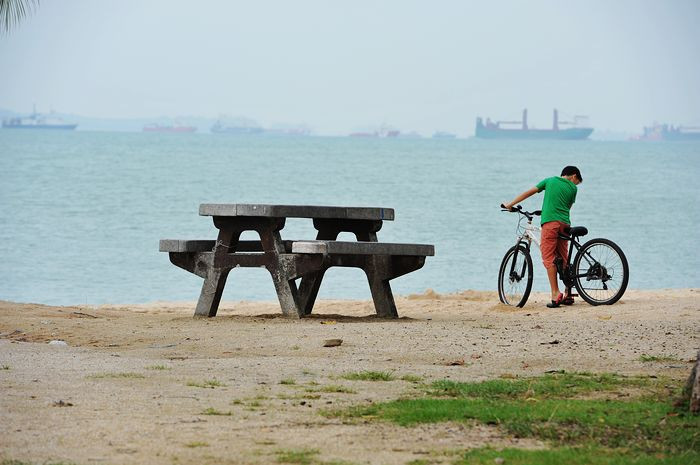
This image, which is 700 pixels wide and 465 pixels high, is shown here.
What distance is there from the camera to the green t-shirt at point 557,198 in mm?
13930

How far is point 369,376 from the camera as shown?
859 centimetres

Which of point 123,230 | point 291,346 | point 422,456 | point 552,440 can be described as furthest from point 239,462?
point 123,230

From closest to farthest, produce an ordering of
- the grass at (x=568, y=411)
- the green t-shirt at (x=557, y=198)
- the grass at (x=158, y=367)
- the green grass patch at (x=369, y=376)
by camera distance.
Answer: the grass at (x=568, y=411), the green grass patch at (x=369, y=376), the grass at (x=158, y=367), the green t-shirt at (x=557, y=198)

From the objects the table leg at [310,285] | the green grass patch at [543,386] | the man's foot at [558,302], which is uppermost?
the green grass patch at [543,386]

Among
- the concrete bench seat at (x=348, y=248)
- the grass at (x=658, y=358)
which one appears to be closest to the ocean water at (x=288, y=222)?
the concrete bench seat at (x=348, y=248)

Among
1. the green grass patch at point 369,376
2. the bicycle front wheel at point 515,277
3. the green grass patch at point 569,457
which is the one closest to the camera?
the green grass patch at point 569,457

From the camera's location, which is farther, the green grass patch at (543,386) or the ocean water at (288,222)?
the ocean water at (288,222)

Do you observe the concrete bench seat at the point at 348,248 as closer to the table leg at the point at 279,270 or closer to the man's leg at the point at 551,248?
the table leg at the point at 279,270

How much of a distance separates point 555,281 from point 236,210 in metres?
3.77

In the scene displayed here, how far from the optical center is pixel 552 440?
657cm

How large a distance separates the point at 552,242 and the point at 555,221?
24 cm

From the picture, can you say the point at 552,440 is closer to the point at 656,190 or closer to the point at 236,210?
the point at 236,210

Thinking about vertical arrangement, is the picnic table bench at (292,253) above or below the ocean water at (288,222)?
above

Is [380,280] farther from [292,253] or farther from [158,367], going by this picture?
[158,367]
